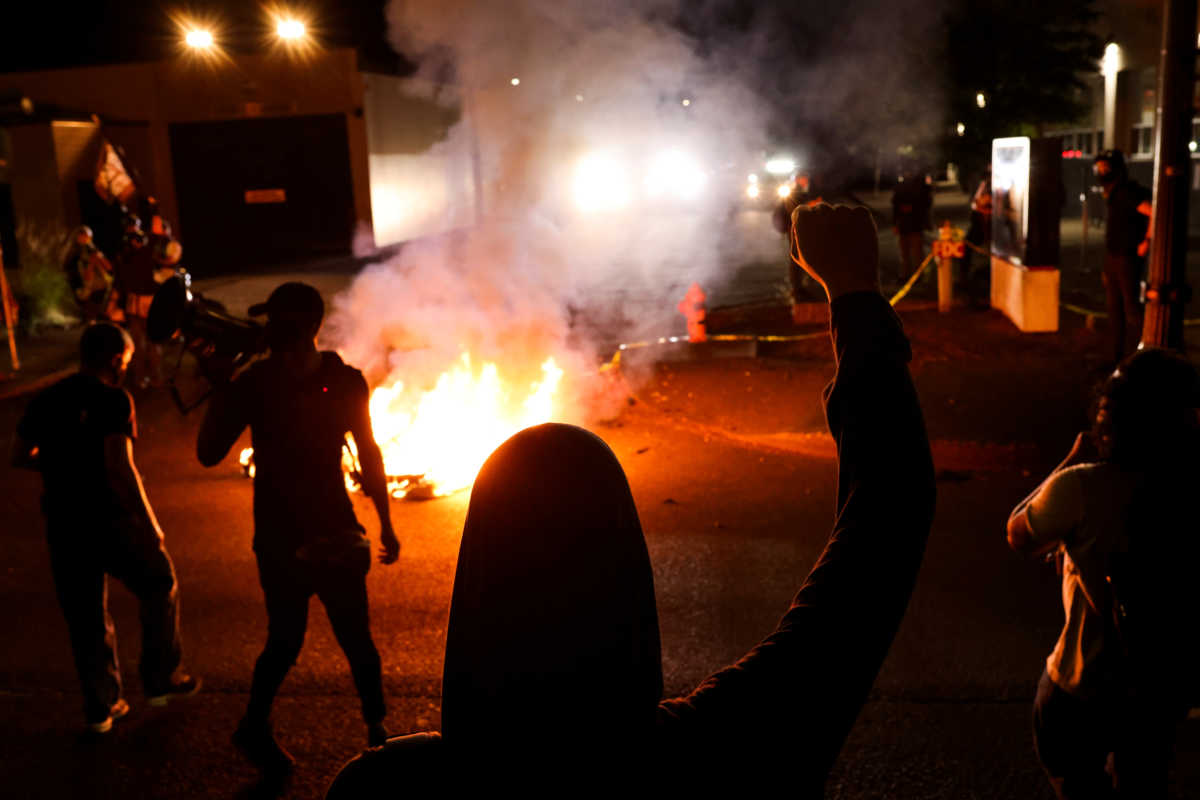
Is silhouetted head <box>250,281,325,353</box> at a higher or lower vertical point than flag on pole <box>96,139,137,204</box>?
lower

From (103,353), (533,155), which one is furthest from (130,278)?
(103,353)

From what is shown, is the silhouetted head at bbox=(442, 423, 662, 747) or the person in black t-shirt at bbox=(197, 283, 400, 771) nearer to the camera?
the silhouetted head at bbox=(442, 423, 662, 747)

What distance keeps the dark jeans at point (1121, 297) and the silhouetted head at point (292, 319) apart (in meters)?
8.21

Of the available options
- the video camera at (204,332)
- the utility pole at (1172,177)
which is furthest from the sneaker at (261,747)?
Answer: the utility pole at (1172,177)

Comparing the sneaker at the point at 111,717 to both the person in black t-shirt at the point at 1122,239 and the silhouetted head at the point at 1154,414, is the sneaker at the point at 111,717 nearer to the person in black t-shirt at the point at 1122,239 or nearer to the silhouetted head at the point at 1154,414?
the silhouetted head at the point at 1154,414

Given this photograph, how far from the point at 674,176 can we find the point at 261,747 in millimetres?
31721

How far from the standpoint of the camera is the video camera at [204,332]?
4.09 metres

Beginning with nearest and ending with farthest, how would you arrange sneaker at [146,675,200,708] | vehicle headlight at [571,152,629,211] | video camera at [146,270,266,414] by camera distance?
1. video camera at [146,270,266,414]
2. sneaker at [146,675,200,708]
3. vehicle headlight at [571,152,629,211]

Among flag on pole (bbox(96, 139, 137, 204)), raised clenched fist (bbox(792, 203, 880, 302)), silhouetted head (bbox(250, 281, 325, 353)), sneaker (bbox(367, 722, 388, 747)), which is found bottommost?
sneaker (bbox(367, 722, 388, 747))

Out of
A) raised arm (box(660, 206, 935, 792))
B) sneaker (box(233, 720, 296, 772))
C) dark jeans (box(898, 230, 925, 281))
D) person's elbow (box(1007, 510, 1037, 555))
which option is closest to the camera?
raised arm (box(660, 206, 935, 792))

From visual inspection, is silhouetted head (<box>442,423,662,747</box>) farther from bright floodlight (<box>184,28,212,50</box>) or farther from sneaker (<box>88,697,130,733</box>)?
bright floodlight (<box>184,28,212,50</box>)

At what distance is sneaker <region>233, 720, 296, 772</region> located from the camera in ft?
12.6

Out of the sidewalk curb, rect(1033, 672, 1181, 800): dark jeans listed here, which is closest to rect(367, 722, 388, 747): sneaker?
rect(1033, 672, 1181, 800): dark jeans

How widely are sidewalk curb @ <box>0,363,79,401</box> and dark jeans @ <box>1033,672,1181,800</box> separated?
10.9 m
